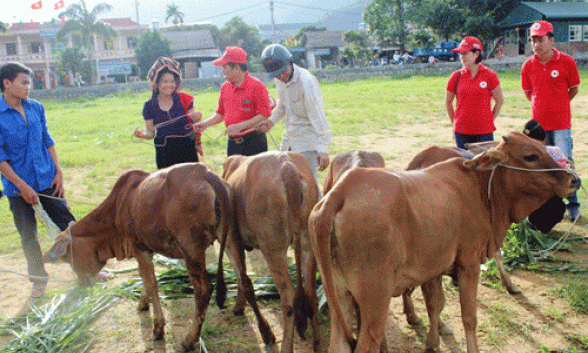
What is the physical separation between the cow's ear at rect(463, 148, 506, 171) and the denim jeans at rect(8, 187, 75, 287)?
14.5 feet

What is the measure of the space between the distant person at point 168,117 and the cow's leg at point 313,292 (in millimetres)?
2462

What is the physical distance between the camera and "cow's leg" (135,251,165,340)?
15.3 ft

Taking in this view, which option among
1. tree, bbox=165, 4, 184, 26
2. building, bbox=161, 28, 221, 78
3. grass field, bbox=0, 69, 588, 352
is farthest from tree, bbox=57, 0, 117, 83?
tree, bbox=165, 4, 184, 26

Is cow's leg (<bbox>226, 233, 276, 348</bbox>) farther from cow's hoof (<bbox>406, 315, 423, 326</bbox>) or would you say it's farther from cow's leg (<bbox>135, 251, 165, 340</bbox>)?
cow's hoof (<bbox>406, 315, 423, 326</bbox>)

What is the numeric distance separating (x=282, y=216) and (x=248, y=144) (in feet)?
6.96

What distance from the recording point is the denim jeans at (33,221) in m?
5.68

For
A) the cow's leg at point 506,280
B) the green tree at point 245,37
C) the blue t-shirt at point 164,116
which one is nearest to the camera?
the cow's leg at point 506,280

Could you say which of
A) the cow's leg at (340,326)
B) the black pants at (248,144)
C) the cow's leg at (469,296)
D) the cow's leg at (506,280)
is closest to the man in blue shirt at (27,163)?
the black pants at (248,144)

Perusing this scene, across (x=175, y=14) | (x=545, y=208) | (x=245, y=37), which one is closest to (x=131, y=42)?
(x=245, y=37)

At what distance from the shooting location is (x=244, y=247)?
477 centimetres

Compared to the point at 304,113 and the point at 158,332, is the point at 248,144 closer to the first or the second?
the point at 304,113

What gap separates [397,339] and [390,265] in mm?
1472

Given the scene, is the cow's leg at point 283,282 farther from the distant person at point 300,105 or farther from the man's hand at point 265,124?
the man's hand at point 265,124

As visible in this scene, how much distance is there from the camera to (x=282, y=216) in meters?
4.27
